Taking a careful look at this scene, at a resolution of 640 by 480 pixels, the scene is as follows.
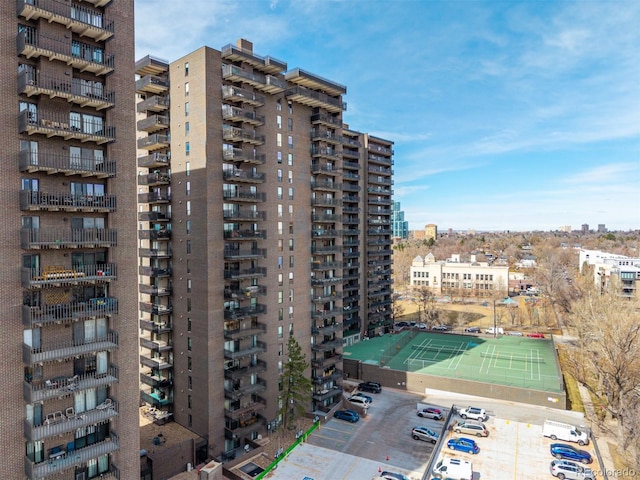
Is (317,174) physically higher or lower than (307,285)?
higher

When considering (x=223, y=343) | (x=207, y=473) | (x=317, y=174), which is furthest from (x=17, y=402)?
(x=317, y=174)

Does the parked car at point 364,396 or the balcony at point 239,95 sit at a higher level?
the balcony at point 239,95

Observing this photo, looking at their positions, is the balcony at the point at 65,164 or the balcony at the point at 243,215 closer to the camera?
the balcony at the point at 65,164

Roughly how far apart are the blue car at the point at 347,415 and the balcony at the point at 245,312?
49.3ft

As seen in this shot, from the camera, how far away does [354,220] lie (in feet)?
226

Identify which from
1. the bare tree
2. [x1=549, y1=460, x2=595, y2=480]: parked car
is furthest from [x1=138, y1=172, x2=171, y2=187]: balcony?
the bare tree

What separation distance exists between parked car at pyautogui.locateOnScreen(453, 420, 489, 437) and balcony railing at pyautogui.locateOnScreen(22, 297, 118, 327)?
37.4 meters

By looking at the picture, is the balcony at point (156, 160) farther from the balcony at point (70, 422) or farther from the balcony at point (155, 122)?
the balcony at point (70, 422)

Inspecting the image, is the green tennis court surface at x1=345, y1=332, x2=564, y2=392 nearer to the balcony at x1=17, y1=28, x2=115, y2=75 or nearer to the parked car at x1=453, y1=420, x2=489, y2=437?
the parked car at x1=453, y1=420, x2=489, y2=437

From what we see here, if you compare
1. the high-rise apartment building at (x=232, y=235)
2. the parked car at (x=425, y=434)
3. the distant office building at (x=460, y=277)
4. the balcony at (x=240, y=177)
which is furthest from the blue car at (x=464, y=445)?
the distant office building at (x=460, y=277)

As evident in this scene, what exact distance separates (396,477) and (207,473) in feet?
52.9

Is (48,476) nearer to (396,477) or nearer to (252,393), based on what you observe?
(252,393)

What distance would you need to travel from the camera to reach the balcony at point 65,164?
75.4 ft

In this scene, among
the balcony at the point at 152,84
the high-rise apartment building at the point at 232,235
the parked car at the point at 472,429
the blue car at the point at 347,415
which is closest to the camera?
the high-rise apartment building at the point at 232,235
